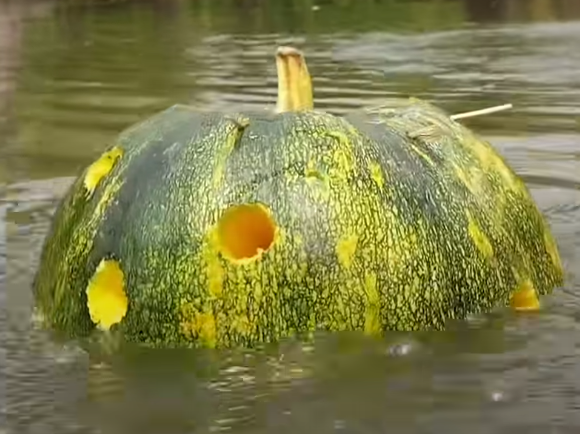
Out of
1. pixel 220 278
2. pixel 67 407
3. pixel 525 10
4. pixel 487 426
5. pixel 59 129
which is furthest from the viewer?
pixel 525 10

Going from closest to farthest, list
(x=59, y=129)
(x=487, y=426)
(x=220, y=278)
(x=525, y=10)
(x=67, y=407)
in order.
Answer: (x=487, y=426), (x=67, y=407), (x=220, y=278), (x=59, y=129), (x=525, y=10)

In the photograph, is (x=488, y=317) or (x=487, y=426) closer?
(x=487, y=426)

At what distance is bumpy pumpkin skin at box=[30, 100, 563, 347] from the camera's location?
453cm

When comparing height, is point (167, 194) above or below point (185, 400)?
above

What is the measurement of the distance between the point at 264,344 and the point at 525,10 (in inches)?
763

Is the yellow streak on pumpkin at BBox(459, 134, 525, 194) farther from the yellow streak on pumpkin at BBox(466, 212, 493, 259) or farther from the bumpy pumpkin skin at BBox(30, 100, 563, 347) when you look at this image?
the yellow streak on pumpkin at BBox(466, 212, 493, 259)

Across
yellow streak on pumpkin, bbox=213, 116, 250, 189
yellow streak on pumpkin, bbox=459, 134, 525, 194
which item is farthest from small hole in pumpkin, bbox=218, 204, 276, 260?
yellow streak on pumpkin, bbox=459, 134, 525, 194

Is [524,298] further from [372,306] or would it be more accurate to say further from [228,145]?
[228,145]

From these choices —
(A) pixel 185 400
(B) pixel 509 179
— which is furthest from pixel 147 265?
(B) pixel 509 179

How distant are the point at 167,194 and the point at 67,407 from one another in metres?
0.88

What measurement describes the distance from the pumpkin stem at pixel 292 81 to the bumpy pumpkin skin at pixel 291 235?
16cm

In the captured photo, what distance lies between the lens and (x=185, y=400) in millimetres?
4172

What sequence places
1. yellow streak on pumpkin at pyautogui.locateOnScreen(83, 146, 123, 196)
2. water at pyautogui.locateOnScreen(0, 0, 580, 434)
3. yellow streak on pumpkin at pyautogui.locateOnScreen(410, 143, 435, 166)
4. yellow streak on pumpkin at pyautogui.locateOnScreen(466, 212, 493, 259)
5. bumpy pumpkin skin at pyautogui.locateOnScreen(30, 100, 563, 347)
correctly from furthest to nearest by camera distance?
yellow streak on pumpkin at pyautogui.locateOnScreen(83, 146, 123, 196), yellow streak on pumpkin at pyautogui.locateOnScreen(410, 143, 435, 166), yellow streak on pumpkin at pyautogui.locateOnScreen(466, 212, 493, 259), bumpy pumpkin skin at pyautogui.locateOnScreen(30, 100, 563, 347), water at pyautogui.locateOnScreen(0, 0, 580, 434)

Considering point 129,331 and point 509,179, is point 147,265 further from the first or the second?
point 509,179
